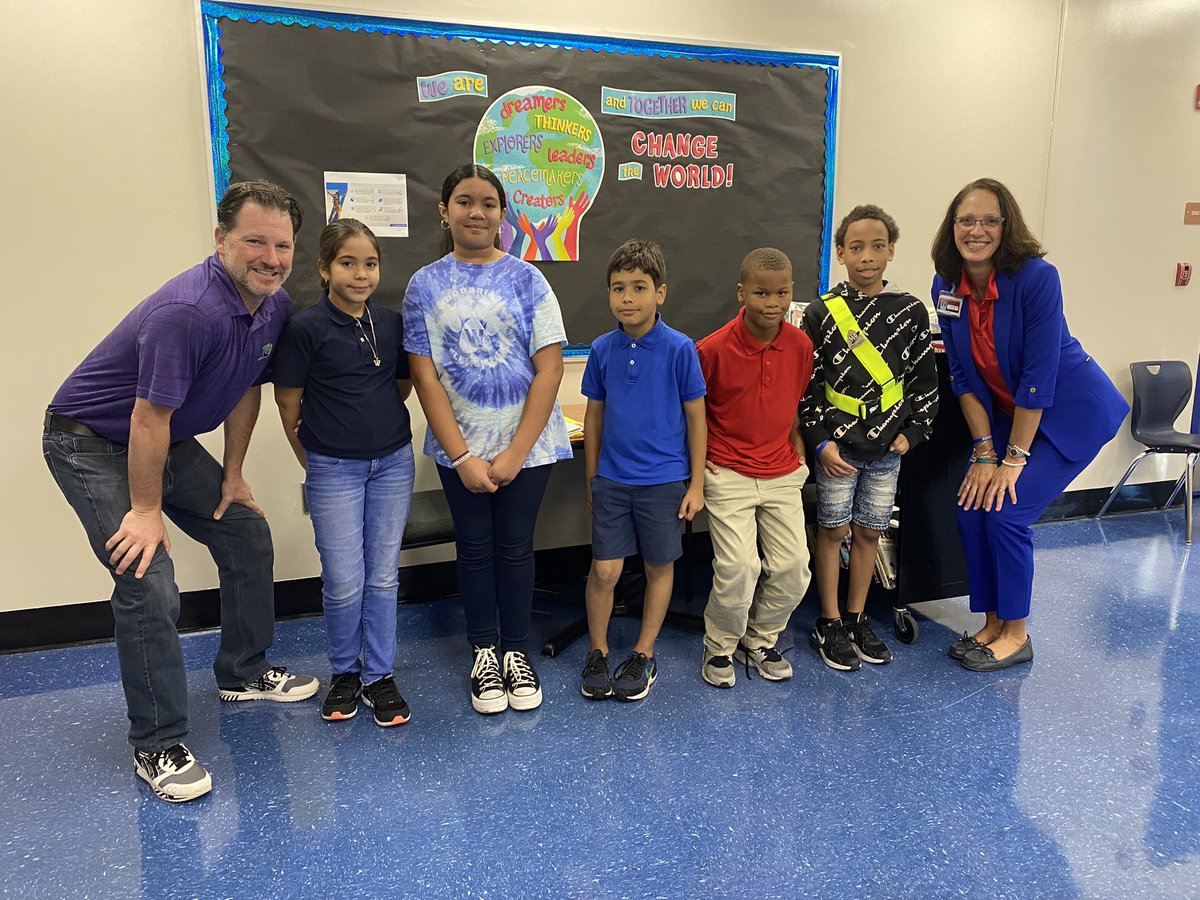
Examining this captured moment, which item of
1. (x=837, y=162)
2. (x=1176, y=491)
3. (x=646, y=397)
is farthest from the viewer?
(x=1176, y=491)

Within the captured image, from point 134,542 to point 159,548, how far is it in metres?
0.09

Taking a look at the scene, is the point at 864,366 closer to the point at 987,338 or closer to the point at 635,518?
the point at 987,338

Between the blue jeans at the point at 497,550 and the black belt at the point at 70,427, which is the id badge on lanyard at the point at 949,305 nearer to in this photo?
the blue jeans at the point at 497,550

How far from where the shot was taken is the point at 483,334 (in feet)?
6.79

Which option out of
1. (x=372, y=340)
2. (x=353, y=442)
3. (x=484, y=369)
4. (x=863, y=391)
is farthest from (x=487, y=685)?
(x=863, y=391)

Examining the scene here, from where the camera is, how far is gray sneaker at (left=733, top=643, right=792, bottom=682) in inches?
95.0

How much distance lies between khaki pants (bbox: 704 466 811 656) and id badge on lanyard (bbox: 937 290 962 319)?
0.68m

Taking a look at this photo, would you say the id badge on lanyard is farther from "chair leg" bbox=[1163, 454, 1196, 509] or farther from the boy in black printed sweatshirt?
"chair leg" bbox=[1163, 454, 1196, 509]

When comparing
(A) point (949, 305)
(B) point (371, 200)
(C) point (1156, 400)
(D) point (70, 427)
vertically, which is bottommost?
(C) point (1156, 400)

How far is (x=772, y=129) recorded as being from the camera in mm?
3203

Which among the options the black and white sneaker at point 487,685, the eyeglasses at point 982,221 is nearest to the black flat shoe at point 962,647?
the eyeglasses at point 982,221

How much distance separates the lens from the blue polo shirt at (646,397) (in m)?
2.16

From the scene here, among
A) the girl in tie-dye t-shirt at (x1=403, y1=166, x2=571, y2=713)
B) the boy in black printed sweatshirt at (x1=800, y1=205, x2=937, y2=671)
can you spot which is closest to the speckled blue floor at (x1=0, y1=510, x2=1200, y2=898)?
the girl in tie-dye t-shirt at (x1=403, y1=166, x2=571, y2=713)

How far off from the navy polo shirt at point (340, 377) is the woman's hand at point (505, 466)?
0.93 ft
